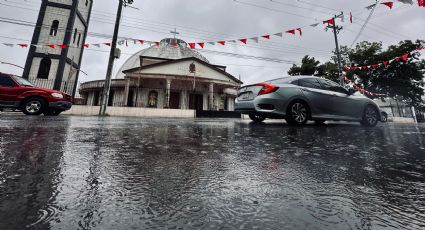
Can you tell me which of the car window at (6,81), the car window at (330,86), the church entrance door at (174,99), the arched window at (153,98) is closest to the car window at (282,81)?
the car window at (330,86)

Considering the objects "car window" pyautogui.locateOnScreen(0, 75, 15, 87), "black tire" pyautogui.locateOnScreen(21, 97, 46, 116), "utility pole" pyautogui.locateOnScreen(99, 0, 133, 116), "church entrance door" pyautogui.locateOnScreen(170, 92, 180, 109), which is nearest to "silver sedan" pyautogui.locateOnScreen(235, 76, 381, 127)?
"black tire" pyautogui.locateOnScreen(21, 97, 46, 116)

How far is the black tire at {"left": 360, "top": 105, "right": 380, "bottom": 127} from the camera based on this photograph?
6.55m

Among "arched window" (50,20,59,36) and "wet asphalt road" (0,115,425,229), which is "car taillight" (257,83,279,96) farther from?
"arched window" (50,20,59,36)

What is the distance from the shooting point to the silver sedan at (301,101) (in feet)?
18.4

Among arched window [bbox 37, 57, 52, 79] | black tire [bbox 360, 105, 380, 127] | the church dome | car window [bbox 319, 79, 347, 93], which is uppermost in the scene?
the church dome

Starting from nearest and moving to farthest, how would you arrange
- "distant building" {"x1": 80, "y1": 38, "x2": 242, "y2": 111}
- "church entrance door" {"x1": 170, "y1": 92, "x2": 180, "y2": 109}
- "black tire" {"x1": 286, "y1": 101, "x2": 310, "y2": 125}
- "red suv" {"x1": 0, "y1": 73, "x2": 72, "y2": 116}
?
"black tire" {"x1": 286, "y1": 101, "x2": 310, "y2": 125} → "red suv" {"x1": 0, "y1": 73, "x2": 72, "y2": 116} → "distant building" {"x1": 80, "y1": 38, "x2": 242, "y2": 111} → "church entrance door" {"x1": 170, "y1": 92, "x2": 180, "y2": 109}

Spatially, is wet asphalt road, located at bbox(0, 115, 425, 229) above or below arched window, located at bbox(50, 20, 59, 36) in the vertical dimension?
below

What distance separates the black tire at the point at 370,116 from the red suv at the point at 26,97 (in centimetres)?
1090

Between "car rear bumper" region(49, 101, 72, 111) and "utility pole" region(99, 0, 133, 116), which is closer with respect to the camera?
"car rear bumper" region(49, 101, 72, 111)

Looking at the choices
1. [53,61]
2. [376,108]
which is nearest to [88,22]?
[53,61]

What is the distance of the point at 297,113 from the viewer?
5.78m

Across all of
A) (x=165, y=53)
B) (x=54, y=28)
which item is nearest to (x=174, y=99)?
(x=165, y=53)

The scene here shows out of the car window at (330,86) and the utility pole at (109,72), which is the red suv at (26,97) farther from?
the car window at (330,86)

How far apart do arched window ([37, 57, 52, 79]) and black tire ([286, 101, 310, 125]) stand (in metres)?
28.6
